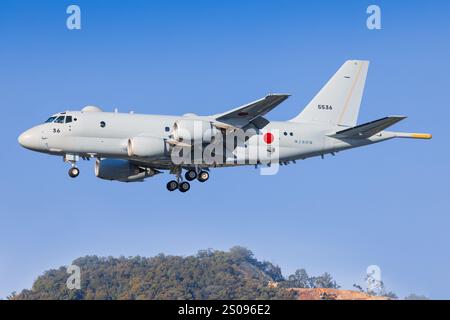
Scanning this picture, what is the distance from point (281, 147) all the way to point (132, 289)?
44584mm

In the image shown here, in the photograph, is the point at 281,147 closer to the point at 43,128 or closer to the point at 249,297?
the point at 43,128

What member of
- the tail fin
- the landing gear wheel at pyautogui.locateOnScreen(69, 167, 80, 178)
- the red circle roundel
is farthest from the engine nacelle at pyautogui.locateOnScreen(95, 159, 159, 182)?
the tail fin

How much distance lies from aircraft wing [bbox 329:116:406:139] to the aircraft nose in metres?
16.6

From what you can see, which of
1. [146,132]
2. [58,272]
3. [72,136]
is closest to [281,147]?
[146,132]

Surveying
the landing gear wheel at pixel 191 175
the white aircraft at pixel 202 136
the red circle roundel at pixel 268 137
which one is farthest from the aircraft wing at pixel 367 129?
the landing gear wheel at pixel 191 175

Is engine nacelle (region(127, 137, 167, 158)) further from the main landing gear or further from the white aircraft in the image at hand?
the main landing gear

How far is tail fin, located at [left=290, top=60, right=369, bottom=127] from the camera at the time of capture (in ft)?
195

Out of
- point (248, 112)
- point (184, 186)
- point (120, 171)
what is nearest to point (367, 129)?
point (248, 112)

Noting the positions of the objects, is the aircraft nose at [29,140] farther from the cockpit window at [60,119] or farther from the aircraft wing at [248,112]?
the aircraft wing at [248,112]

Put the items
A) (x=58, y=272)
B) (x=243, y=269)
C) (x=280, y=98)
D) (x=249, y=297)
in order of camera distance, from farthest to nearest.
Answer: (x=243, y=269), (x=58, y=272), (x=249, y=297), (x=280, y=98)

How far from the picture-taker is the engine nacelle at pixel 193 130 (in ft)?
174

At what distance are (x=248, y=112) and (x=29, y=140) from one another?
11.5 meters

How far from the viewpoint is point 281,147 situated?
56.7 metres

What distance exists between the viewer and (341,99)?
198 feet
